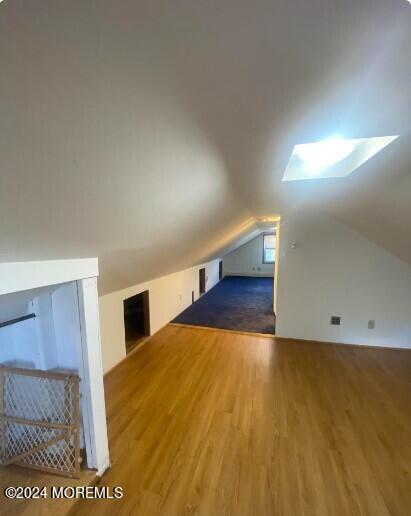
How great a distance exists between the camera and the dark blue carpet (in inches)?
158

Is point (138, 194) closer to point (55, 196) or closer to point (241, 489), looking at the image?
point (55, 196)

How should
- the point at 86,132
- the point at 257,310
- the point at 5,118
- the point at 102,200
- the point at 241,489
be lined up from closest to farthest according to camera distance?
1. the point at 5,118
2. the point at 86,132
3. the point at 102,200
4. the point at 241,489
5. the point at 257,310

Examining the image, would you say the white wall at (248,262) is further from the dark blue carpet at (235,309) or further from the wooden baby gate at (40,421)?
the wooden baby gate at (40,421)

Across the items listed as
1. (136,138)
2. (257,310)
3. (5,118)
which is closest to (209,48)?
(136,138)

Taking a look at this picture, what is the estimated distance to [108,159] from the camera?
2.28 ft

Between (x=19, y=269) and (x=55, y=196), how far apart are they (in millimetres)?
510

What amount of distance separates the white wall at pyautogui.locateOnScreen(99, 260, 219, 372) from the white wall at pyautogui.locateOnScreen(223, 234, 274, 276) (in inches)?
111

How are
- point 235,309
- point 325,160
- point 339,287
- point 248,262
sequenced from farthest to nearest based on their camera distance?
point 248,262 → point 235,309 → point 339,287 → point 325,160

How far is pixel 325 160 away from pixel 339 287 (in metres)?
2.23

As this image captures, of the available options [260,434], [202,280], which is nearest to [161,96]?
[260,434]

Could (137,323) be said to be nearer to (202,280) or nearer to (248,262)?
(202,280)

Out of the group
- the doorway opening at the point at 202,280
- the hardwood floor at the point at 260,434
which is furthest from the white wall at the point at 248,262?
the hardwood floor at the point at 260,434

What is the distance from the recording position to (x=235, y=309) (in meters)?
4.80

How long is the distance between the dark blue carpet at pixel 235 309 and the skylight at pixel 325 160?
2.82 metres
